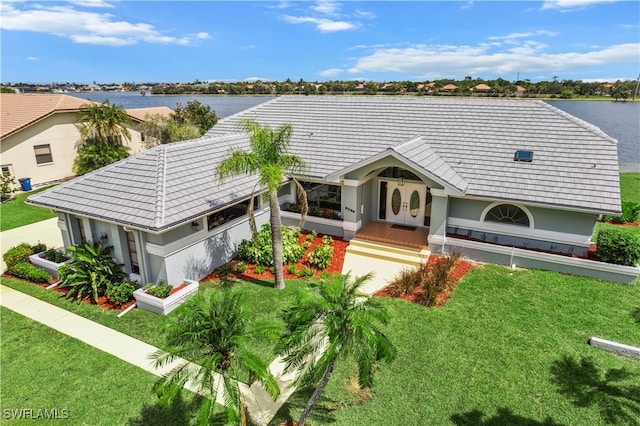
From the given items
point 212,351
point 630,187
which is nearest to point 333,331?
point 212,351

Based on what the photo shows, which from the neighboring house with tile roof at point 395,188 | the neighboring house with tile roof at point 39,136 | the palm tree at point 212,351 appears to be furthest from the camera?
the neighboring house with tile roof at point 39,136

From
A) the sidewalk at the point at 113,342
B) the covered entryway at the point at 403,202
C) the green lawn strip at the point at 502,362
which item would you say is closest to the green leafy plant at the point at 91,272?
the sidewalk at the point at 113,342

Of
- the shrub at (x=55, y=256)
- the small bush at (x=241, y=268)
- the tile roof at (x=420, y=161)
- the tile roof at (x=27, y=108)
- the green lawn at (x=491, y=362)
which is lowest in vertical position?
the green lawn at (x=491, y=362)

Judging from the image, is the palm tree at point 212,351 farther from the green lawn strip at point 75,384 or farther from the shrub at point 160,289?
the shrub at point 160,289

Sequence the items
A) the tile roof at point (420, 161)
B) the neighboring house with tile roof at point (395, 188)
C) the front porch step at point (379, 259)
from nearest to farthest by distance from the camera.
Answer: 1. the neighboring house with tile roof at point (395, 188)
2. the tile roof at point (420, 161)
3. the front porch step at point (379, 259)

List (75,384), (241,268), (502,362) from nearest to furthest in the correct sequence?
(75,384) < (502,362) < (241,268)

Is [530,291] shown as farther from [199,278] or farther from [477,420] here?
[199,278]

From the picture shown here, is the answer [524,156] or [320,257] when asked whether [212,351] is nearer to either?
[320,257]
